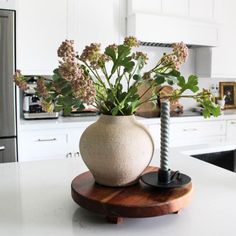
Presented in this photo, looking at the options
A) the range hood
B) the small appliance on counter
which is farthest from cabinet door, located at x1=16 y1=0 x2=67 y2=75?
the range hood

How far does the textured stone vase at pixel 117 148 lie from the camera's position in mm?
849

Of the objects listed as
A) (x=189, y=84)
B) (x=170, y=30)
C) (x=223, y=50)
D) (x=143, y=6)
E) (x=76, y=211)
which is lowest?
(x=76, y=211)

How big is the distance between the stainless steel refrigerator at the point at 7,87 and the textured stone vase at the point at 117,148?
5.41 ft

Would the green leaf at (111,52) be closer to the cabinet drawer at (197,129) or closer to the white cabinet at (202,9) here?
the cabinet drawer at (197,129)

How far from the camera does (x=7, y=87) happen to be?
2.35 m

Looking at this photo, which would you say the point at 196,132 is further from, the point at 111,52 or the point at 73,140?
the point at 111,52

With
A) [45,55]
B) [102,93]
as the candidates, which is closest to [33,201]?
[102,93]

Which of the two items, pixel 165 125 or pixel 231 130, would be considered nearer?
pixel 165 125

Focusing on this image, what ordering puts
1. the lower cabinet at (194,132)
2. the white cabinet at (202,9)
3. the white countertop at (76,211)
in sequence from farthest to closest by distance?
1. the white cabinet at (202,9)
2. the lower cabinet at (194,132)
3. the white countertop at (76,211)

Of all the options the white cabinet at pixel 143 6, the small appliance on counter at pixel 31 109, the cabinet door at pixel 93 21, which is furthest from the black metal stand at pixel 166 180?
the white cabinet at pixel 143 6

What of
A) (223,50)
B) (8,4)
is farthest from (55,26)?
(223,50)

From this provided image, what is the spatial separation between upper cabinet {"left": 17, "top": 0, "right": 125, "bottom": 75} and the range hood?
19 cm

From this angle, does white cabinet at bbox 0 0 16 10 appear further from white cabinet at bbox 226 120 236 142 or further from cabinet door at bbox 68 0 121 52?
white cabinet at bbox 226 120 236 142

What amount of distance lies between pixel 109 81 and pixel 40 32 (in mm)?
2071
